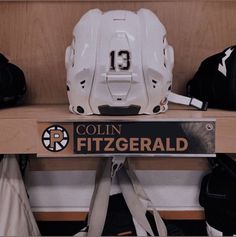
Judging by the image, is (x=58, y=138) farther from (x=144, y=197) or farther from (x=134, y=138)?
(x=144, y=197)

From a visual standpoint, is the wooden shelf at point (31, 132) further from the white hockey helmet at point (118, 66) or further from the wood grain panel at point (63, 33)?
the wood grain panel at point (63, 33)

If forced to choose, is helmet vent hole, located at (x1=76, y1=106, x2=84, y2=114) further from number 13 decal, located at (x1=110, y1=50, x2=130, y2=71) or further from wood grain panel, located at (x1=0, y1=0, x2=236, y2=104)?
wood grain panel, located at (x1=0, y1=0, x2=236, y2=104)

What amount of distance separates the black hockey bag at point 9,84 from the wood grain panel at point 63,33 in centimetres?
12


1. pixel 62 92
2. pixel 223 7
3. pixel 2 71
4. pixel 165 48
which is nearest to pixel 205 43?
pixel 223 7

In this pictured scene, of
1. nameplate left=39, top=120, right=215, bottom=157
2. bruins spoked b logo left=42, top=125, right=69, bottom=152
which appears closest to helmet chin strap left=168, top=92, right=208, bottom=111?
nameplate left=39, top=120, right=215, bottom=157

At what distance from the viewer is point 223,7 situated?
1.07 meters

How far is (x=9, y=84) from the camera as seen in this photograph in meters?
0.89

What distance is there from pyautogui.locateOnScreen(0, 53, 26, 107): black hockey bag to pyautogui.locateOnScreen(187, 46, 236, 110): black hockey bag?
1.40 ft

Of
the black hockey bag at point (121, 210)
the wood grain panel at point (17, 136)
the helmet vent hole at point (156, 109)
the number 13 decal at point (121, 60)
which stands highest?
the number 13 decal at point (121, 60)

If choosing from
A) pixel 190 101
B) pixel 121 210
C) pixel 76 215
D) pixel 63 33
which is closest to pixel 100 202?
pixel 121 210

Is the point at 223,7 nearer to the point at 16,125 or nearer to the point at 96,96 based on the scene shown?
the point at 96,96

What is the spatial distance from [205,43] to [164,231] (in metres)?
0.51

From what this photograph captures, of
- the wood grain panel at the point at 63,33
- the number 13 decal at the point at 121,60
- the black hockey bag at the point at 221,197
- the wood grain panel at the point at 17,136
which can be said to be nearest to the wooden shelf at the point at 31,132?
the wood grain panel at the point at 17,136

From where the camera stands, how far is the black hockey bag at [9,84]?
872 millimetres
